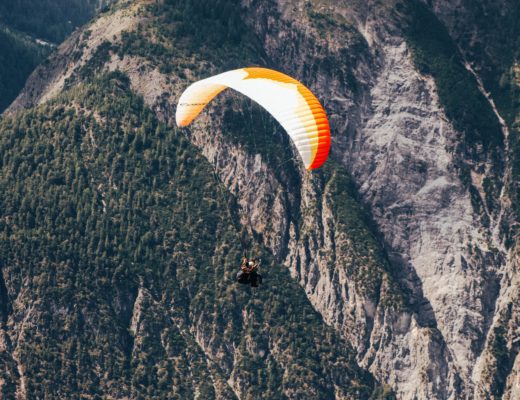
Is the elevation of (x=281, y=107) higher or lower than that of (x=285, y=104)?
lower

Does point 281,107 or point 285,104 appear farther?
point 285,104

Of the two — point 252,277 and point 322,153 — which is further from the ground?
point 322,153

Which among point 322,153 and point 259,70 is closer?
point 322,153

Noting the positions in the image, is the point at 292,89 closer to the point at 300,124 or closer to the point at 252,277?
the point at 300,124

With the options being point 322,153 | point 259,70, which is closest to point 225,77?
point 259,70

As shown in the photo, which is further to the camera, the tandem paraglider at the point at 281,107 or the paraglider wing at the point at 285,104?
the tandem paraglider at the point at 281,107

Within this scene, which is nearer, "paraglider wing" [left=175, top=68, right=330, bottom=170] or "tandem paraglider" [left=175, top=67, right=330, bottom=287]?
"paraglider wing" [left=175, top=68, right=330, bottom=170]
